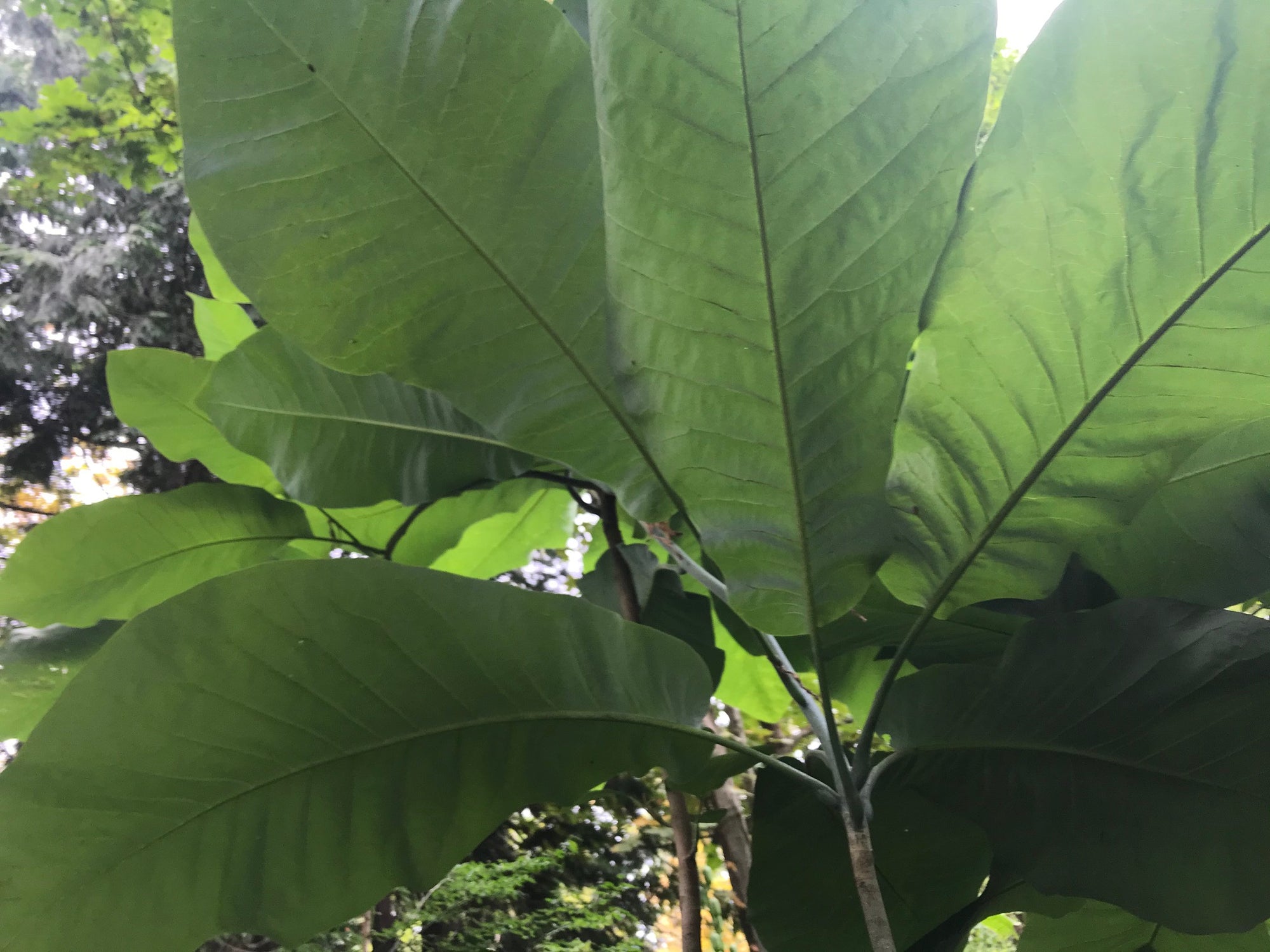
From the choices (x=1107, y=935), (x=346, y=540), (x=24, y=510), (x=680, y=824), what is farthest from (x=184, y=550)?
(x=24, y=510)

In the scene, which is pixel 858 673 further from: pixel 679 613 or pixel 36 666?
pixel 36 666

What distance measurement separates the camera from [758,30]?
296mm

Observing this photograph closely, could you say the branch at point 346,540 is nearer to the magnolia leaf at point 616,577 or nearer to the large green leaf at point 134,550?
the large green leaf at point 134,550

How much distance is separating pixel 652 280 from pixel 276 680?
270mm

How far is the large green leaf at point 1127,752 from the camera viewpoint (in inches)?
16.0

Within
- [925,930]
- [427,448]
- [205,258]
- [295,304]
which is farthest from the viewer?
[205,258]

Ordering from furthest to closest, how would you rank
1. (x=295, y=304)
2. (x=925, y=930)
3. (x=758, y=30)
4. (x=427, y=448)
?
(x=427, y=448) < (x=925, y=930) < (x=295, y=304) < (x=758, y=30)

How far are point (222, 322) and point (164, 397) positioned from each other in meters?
0.12

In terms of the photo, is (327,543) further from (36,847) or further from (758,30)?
(758,30)

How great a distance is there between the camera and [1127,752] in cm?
42

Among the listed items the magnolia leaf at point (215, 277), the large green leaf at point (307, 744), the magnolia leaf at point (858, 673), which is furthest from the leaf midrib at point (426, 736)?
the magnolia leaf at point (215, 277)

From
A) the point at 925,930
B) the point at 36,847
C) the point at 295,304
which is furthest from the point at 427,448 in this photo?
the point at 925,930

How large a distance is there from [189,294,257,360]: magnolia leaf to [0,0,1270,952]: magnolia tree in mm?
482

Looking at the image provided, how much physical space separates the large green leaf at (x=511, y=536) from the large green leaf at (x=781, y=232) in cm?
48
